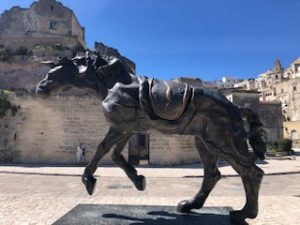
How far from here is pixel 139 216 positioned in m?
4.70

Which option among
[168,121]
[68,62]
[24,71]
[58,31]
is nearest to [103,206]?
[168,121]

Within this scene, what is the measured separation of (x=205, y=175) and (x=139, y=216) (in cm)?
110

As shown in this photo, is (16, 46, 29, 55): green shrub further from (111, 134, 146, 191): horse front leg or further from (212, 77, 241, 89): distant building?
(212, 77, 241, 89): distant building

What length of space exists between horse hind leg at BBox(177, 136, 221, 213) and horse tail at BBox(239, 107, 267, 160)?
619mm

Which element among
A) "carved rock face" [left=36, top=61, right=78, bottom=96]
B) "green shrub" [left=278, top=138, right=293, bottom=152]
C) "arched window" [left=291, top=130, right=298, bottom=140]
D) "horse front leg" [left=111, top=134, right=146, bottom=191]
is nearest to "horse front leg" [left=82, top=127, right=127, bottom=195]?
"horse front leg" [left=111, top=134, right=146, bottom=191]

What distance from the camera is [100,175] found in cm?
1542

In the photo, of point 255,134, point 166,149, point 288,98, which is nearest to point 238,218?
point 255,134

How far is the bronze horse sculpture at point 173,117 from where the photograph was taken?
170 inches

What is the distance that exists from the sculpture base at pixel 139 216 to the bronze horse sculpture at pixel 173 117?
0.39m

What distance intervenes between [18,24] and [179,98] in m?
48.5

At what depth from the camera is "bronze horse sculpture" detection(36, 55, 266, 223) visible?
432 cm

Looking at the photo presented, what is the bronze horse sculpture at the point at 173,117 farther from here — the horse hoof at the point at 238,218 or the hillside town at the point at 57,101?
the hillside town at the point at 57,101

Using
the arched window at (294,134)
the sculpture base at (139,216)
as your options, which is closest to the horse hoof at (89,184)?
the sculpture base at (139,216)

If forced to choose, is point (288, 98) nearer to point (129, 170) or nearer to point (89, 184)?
point (129, 170)
